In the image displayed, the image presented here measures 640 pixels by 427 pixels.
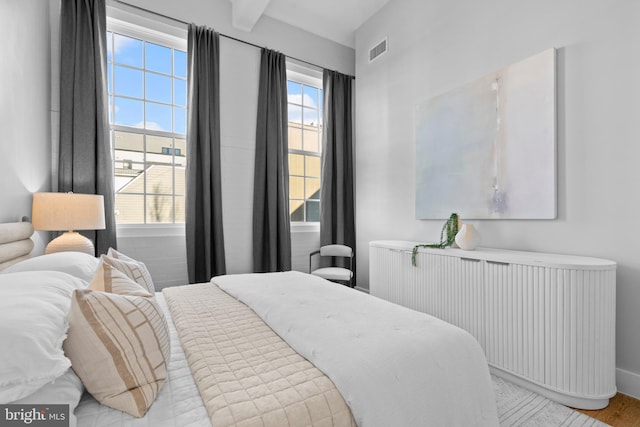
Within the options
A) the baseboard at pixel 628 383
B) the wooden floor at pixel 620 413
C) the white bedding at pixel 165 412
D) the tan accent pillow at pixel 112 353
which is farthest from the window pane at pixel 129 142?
the baseboard at pixel 628 383

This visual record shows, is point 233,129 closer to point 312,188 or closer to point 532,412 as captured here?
point 312,188

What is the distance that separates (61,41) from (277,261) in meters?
2.82

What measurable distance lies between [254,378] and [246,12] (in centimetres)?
351

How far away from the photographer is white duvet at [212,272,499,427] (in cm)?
96

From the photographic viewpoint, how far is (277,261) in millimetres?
3703

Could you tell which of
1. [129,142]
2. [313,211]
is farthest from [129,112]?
[313,211]

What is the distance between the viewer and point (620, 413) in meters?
1.69

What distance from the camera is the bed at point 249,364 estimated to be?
81 centimetres

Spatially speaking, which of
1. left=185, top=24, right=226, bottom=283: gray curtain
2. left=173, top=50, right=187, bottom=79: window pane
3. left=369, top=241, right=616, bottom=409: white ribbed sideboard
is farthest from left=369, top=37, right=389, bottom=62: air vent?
left=369, top=241, right=616, bottom=409: white ribbed sideboard

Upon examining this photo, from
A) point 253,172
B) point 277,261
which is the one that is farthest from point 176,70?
point 277,261

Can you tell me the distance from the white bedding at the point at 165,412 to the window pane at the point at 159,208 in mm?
2534

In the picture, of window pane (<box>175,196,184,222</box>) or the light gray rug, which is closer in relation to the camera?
the light gray rug

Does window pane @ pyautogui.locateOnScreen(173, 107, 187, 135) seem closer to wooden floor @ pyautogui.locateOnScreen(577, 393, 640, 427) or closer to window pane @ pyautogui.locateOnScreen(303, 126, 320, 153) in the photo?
window pane @ pyautogui.locateOnScreen(303, 126, 320, 153)

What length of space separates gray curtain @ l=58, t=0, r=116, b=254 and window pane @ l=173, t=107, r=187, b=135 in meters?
0.65
